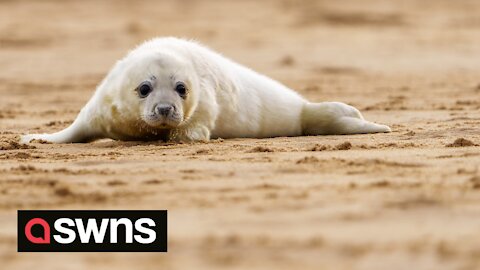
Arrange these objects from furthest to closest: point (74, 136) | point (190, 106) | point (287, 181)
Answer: point (74, 136), point (190, 106), point (287, 181)

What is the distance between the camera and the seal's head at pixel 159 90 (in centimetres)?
823

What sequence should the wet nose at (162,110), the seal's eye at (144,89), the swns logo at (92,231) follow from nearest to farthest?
the swns logo at (92,231)
the wet nose at (162,110)
the seal's eye at (144,89)

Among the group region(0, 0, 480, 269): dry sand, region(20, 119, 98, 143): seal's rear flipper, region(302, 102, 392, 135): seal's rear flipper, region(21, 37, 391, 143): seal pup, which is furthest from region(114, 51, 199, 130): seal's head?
region(302, 102, 392, 135): seal's rear flipper

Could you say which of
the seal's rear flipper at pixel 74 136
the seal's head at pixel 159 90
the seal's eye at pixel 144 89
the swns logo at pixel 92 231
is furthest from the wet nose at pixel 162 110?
the swns logo at pixel 92 231

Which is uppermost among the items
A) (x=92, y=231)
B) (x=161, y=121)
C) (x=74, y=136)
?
(x=74, y=136)

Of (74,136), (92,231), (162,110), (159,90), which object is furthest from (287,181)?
(74,136)

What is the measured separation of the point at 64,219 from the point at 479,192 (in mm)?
2202

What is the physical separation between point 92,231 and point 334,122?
4564 millimetres

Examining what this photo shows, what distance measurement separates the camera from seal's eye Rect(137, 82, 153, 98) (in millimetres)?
8359

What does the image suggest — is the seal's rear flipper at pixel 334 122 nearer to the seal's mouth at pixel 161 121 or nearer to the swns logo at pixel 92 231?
the seal's mouth at pixel 161 121

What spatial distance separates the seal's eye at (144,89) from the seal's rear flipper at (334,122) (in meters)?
1.72

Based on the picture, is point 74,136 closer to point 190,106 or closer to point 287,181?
point 190,106

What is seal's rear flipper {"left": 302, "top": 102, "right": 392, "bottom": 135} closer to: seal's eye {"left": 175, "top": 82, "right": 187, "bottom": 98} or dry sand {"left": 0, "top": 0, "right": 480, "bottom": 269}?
dry sand {"left": 0, "top": 0, "right": 480, "bottom": 269}

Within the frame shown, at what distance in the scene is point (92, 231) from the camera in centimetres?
520
